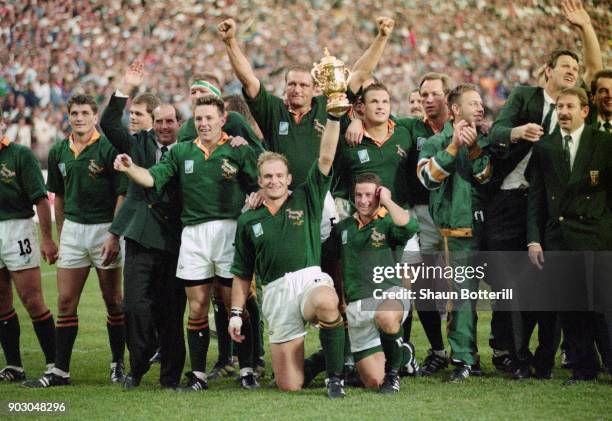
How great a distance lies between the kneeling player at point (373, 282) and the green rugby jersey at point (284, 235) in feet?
0.75

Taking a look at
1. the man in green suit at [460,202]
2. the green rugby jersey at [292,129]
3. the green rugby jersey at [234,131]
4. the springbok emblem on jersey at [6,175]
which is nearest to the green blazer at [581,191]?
the man in green suit at [460,202]

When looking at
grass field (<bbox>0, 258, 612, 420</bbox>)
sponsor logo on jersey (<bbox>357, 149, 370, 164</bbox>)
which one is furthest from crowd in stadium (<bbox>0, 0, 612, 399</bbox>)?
grass field (<bbox>0, 258, 612, 420</bbox>)

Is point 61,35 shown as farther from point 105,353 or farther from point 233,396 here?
point 233,396

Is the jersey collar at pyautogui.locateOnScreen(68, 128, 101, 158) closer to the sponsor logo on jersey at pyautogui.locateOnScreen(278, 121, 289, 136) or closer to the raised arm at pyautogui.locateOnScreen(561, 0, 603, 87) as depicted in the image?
the sponsor logo on jersey at pyautogui.locateOnScreen(278, 121, 289, 136)

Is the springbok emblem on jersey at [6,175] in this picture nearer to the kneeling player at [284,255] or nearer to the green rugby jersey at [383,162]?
the kneeling player at [284,255]

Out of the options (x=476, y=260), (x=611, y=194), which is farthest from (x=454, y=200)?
(x=611, y=194)

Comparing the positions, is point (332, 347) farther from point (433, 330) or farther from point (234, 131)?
point (234, 131)

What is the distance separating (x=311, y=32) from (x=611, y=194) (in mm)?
16639

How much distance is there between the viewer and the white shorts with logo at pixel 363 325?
19.1 ft

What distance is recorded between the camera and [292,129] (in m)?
6.32

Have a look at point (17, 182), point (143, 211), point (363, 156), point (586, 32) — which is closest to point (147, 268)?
point (143, 211)

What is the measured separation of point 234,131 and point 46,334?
6.33ft

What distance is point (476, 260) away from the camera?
6289mm

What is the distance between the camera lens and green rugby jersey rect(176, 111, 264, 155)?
21.2 feet
